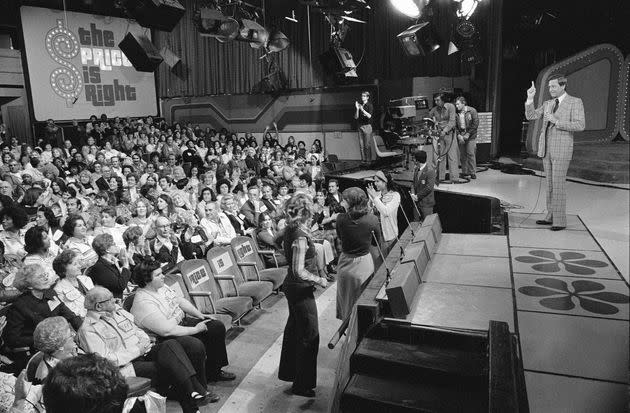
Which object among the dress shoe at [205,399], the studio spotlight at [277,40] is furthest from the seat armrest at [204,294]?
the studio spotlight at [277,40]

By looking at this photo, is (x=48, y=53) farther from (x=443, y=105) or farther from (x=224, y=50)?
(x=443, y=105)

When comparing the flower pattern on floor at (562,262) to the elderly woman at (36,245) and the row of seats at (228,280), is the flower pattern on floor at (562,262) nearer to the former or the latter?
the row of seats at (228,280)

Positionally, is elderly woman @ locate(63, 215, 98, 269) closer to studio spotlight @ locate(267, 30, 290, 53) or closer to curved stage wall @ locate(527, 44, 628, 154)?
curved stage wall @ locate(527, 44, 628, 154)

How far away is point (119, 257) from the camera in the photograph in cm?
452

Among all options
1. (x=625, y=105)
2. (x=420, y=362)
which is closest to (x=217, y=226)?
(x=420, y=362)

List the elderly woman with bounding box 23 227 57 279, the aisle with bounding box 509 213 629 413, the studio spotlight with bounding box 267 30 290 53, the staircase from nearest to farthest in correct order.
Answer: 1. the aisle with bounding box 509 213 629 413
2. the staircase
3. the elderly woman with bounding box 23 227 57 279
4. the studio spotlight with bounding box 267 30 290 53

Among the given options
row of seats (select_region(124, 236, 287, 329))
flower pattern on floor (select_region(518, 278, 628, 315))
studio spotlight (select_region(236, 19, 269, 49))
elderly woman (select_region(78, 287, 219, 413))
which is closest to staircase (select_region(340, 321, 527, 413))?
flower pattern on floor (select_region(518, 278, 628, 315))

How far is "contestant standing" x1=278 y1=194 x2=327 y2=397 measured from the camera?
3.47m

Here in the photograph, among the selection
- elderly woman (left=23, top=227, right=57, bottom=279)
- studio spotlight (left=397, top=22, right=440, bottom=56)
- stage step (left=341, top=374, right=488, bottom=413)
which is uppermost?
studio spotlight (left=397, top=22, right=440, bottom=56)

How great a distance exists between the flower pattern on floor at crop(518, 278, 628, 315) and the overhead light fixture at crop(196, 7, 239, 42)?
23.1 feet

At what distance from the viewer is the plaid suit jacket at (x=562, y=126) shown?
12.1ft

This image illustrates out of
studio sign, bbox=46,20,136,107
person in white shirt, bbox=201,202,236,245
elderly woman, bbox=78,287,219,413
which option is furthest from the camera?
studio sign, bbox=46,20,136,107

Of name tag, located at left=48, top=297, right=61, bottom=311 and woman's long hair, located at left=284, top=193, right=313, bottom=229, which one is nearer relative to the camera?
name tag, located at left=48, top=297, right=61, bottom=311

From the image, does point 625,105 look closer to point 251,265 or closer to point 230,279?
point 251,265
